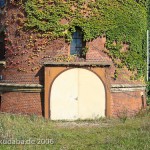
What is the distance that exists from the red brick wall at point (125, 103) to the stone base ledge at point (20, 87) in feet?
12.2

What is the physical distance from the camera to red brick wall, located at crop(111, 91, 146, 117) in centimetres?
1720

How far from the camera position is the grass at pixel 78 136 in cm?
1035

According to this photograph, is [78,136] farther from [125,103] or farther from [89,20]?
[89,20]

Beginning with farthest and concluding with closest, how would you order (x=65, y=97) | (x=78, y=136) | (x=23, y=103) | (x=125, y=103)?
(x=125, y=103), (x=23, y=103), (x=65, y=97), (x=78, y=136)

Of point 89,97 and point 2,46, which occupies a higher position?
point 2,46

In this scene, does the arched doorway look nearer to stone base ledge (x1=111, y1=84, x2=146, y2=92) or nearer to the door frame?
the door frame

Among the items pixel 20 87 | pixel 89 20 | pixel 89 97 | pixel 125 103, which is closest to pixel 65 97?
pixel 89 97

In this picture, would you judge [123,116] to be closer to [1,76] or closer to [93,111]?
[93,111]

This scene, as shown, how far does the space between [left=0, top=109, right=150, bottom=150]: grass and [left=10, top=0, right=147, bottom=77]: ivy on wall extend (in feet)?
14.2

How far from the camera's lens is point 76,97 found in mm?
16594

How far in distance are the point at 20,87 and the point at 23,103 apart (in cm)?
80

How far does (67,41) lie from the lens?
17.0m

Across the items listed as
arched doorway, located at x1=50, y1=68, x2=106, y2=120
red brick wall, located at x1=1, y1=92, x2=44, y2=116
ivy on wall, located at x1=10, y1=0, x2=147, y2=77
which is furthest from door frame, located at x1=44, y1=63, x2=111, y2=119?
ivy on wall, located at x1=10, y1=0, x2=147, y2=77

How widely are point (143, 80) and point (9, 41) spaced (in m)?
7.47
